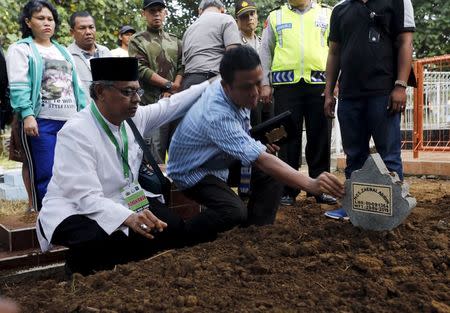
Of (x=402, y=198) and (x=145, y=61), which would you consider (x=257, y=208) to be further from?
(x=145, y=61)

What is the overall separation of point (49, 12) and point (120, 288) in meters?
2.63

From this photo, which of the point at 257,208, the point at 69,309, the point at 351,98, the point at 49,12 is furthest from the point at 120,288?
the point at 49,12

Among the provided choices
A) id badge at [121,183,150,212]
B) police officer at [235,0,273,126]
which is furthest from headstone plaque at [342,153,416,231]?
police officer at [235,0,273,126]

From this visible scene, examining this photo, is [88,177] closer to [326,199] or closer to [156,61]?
[156,61]

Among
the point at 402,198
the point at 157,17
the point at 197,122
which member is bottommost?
the point at 402,198

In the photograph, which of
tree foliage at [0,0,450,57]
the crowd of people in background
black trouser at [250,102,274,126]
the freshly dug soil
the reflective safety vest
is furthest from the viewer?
tree foliage at [0,0,450,57]

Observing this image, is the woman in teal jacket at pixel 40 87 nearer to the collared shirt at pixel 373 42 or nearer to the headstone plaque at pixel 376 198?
the collared shirt at pixel 373 42

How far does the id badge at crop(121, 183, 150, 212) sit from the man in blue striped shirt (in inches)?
18.8

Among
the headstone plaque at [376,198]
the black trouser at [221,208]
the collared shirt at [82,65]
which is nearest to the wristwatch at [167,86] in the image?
the collared shirt at [82,65]

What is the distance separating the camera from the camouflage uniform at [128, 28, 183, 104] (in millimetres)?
5023

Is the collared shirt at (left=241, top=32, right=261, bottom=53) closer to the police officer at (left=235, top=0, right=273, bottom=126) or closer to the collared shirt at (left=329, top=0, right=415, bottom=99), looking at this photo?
the police officer at (left=235, top=0, right=273, bottom=126)

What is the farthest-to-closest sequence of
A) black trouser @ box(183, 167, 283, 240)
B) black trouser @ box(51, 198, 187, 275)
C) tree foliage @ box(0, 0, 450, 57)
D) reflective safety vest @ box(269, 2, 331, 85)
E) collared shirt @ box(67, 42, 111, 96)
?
tree foliage @ box(0, 0, 450, 57), collared shirt @ box(67, 42, 111, 96), reflective safety vest @ box(269, 2, 331, 85), black trouser @ box(183, 167, 283, 240), black trouser @ box(51, 198, 187, 275)

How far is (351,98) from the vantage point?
3979 mm

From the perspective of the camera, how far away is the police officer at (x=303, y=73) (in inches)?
186
